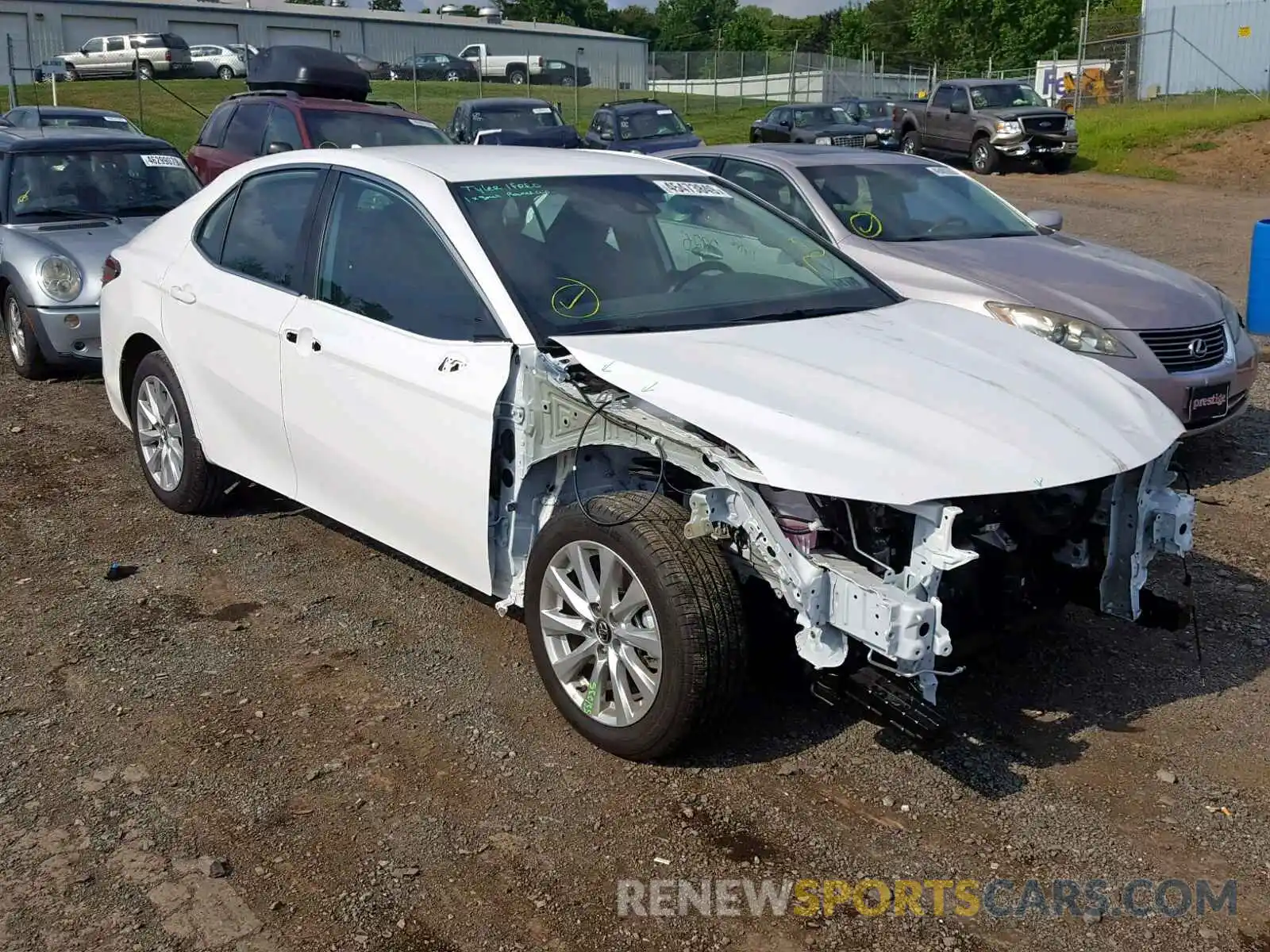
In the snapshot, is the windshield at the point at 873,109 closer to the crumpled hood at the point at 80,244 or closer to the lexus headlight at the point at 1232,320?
the crumpled hood at the point at 80,244

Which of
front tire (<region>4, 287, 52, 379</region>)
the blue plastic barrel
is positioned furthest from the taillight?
the blue plastic barrel

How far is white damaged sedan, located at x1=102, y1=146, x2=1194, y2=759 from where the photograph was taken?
11.5 ft

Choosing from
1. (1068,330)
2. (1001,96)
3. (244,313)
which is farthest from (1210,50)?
(244,313)

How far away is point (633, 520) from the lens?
3.68m

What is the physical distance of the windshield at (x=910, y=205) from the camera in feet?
26.1

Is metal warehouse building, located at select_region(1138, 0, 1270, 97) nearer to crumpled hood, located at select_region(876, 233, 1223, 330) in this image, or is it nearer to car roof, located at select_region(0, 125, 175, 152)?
crumpled hood, located at select_region(876, 233, 1223, 330)

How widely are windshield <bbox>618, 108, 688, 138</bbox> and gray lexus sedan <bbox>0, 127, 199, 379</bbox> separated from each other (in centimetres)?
1296

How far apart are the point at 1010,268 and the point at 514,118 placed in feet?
52.9

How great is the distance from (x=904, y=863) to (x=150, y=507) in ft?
14.2

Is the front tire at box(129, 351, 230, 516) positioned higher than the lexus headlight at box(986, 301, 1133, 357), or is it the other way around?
the lexus headlight at box(986, 301, 1133, 357)

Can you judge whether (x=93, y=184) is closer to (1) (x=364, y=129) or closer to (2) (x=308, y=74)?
(1) (x=364, y=129)

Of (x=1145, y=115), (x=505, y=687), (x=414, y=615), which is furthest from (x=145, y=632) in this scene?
(x=1145, y=115)

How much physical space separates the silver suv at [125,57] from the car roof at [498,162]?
4293 cm

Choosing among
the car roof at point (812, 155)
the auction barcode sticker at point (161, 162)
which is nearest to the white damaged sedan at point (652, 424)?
the car roof at point (812, 155)
